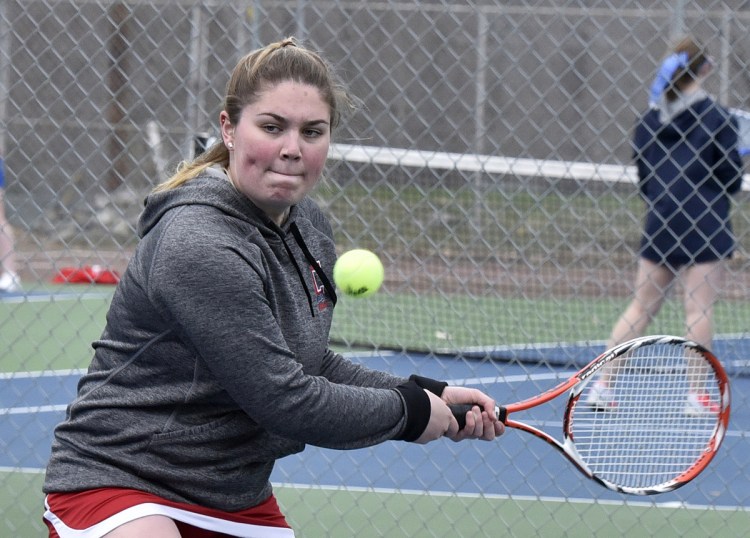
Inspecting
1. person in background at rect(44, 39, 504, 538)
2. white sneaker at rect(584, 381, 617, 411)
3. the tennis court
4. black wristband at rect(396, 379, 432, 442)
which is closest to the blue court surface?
the tennis court

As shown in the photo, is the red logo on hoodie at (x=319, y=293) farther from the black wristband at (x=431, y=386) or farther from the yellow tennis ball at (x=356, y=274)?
the black wristband at (x=431, y=386)

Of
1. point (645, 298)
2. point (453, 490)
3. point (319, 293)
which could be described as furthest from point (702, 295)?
point (319, 293)

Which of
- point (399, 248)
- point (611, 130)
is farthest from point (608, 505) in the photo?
point (611, 130)

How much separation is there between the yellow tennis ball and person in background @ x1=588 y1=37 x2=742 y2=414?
2520mm

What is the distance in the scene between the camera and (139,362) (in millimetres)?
2281

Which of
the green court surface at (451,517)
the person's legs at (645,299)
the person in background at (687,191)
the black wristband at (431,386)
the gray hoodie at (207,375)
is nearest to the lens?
the gray hoodie at (207,375)

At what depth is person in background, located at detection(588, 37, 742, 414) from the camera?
4992mm

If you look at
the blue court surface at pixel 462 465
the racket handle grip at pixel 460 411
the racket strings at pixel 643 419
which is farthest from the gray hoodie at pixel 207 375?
the blue court surface at pixel 462 465

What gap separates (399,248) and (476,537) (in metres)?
5.52

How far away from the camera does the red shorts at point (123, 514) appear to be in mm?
2229

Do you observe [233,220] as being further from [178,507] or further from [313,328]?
[178,507]

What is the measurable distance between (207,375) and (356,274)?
56 centimetres

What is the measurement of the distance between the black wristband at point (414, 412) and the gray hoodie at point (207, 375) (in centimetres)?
2

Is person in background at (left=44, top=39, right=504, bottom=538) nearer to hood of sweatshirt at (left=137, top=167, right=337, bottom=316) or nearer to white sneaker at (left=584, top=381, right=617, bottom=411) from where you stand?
hood of sweatshirt at (left=137, top=167, right=337, bottom=316)
